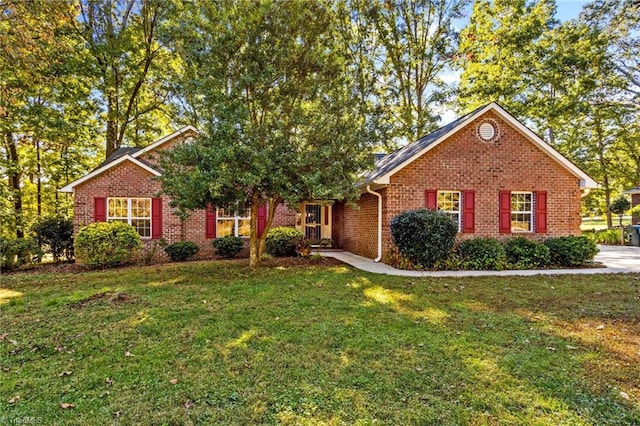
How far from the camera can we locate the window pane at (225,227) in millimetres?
13723

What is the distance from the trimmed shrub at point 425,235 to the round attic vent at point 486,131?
11.4 feet

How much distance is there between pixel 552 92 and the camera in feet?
67.3

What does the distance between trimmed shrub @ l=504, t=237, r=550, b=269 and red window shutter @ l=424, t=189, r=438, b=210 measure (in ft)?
8.22

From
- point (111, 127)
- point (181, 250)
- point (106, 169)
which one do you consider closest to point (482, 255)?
point (181, 250)

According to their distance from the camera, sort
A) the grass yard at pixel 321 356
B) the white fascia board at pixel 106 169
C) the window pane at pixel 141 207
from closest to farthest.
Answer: the grass yard at pixel 321 356, the white fascia board at pixel 106 169, the window pane at pixel 141 207

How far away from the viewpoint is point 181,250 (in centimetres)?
1230

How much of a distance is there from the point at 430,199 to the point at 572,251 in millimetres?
4586

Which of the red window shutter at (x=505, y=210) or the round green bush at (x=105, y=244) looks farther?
the red window shutter at (x=505, y=210)

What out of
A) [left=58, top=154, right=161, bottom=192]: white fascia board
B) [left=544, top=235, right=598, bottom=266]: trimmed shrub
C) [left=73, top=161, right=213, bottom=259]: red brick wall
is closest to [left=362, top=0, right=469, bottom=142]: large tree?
[left=544, top=235, right=598, bottom=266]: trimmed shrub

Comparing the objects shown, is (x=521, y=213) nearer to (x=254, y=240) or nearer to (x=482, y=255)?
(x=482, y=255)

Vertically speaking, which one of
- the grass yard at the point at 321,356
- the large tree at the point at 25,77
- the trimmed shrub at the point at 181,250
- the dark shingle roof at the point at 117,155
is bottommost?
the grass yard at the point at 321,356

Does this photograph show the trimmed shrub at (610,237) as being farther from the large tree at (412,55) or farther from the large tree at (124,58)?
the large tree at (124,58)

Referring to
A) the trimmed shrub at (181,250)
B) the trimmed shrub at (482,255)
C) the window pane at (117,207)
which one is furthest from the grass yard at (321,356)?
the window pane at (117,207)

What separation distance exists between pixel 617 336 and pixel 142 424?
5.81 meters
